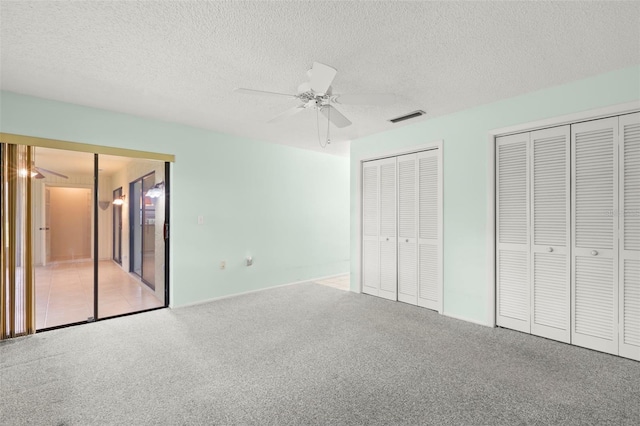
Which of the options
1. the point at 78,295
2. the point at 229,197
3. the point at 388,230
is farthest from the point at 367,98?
the point at 78,295

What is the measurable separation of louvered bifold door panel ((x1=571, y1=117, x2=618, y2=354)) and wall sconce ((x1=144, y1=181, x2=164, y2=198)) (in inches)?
190

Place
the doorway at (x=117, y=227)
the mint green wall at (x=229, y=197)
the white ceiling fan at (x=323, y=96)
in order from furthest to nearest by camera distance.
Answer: the doorway at (x=117, y=227)
the mint green wall at (x=229, y=197)
the white ceiling fan at (x=323, y=96)

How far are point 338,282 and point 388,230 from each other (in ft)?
5.45

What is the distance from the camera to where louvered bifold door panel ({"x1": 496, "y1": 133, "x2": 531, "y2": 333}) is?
321 centimetres

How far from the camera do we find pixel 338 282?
568cm

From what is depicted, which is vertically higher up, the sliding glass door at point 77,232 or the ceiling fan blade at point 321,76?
the ceiling fan blade at point 321,76

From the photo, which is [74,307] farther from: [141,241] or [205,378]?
[205,378]

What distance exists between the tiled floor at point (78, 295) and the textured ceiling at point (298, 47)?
6.70ft

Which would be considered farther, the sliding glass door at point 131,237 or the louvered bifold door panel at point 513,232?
the sliding glass door at point 131,237

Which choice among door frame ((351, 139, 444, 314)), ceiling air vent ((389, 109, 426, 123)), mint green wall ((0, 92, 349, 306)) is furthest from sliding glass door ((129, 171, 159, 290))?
ceiling air vent ((389, 109, 426, 123))

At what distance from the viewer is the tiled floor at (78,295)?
3.54 metres

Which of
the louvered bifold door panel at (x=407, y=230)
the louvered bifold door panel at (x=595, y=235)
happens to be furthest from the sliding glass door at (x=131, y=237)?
the louvered bifold door panel at (x=595, y=235)

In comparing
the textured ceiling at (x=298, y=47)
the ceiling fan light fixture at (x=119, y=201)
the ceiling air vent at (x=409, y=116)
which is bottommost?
the ceiling fan light fixture at (x=119, y=201)

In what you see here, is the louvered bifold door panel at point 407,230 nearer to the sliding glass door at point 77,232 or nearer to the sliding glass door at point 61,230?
the sliding glass door at point 77,232
